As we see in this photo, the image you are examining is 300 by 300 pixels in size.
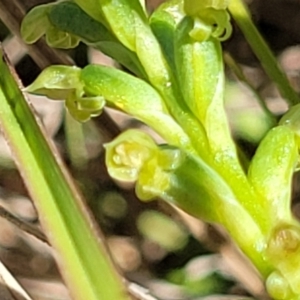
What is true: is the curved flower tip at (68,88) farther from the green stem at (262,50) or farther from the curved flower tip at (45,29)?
the green stem at (262,50)

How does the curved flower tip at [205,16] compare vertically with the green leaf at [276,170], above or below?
above

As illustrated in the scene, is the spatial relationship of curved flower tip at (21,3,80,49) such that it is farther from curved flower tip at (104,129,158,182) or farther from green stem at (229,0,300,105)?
green stem at (229,0,300,105)

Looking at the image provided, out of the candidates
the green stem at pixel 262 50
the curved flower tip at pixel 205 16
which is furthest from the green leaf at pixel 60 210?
the green stem at pixel 262 50

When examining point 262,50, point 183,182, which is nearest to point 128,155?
point 183,182

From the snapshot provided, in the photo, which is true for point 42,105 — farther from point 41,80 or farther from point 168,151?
point 168,151

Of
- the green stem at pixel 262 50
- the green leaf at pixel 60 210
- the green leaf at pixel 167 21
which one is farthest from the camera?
the green stem at pixel 262 50
